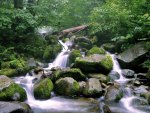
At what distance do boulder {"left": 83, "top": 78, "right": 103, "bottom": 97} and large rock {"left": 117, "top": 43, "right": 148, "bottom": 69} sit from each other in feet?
9.29

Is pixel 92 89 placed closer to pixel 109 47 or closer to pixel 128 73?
pixel 128 73

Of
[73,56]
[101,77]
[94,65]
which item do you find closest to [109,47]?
[73,56]

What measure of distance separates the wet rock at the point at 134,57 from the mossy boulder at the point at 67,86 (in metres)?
3.40

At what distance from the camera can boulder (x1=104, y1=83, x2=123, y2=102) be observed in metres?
9.77

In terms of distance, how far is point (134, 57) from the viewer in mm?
12625

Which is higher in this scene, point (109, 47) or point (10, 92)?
point (109, 47)

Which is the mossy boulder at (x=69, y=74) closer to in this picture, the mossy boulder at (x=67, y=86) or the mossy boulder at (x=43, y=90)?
the mossy boulder at (x=67, y=86)

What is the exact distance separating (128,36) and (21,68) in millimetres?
Answer: 5343

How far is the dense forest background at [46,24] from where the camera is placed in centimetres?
1377

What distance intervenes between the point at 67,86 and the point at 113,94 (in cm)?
172

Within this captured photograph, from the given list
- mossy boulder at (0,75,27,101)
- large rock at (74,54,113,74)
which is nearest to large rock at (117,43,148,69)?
large rock at (74,54,113,74)

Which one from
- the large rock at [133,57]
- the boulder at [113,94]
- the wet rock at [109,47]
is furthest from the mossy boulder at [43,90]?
the wet rock at [109,47]

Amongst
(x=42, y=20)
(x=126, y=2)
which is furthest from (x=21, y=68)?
(x=126, y=2)

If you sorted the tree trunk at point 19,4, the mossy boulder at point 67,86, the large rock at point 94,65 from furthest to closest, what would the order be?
1. the tree trunk at point 19,4
2. the large rock at point 94,65
3. the mossy boulder at point 67,86
